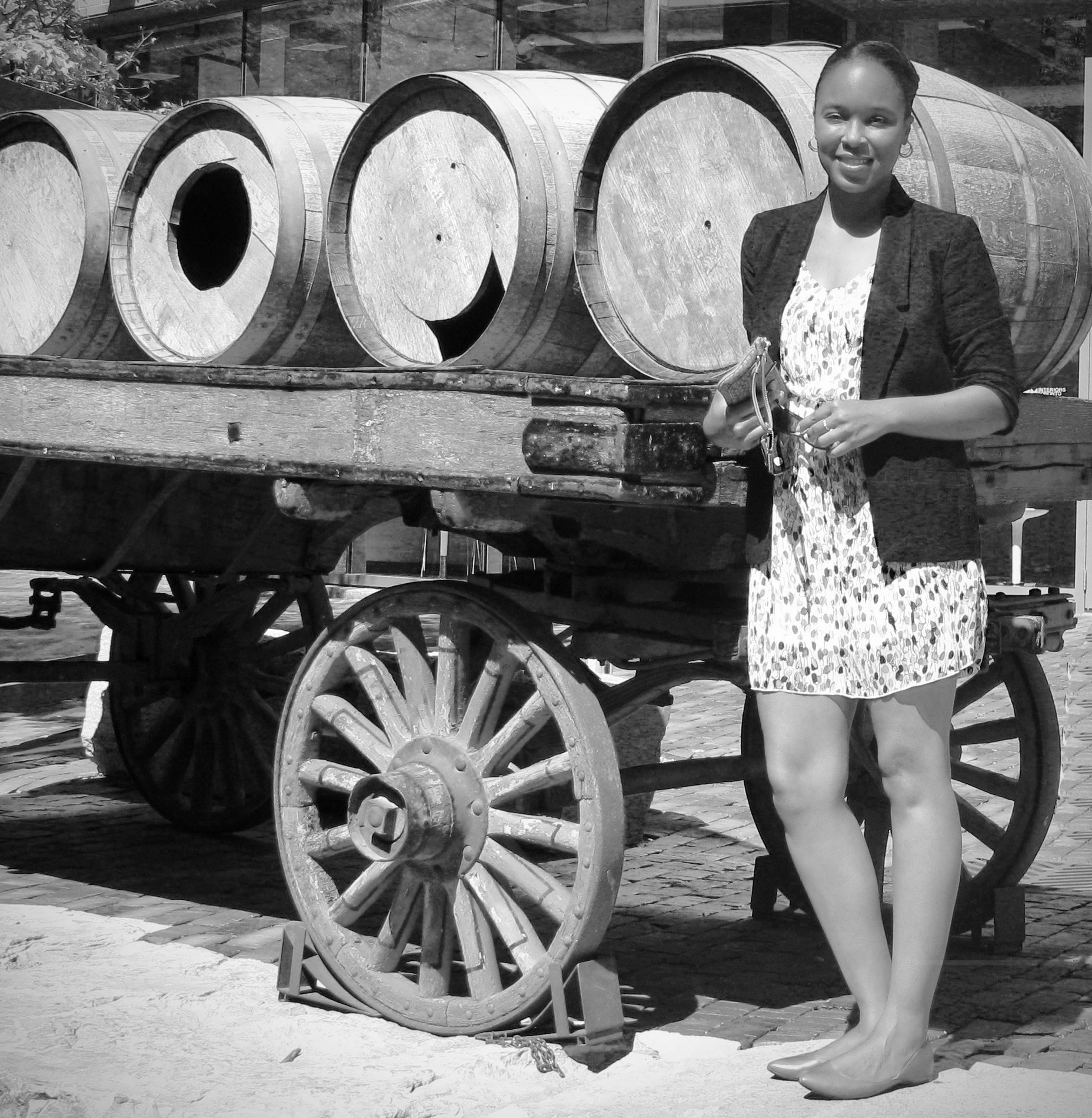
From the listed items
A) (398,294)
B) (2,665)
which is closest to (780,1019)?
(398,294)

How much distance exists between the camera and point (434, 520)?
359 cm

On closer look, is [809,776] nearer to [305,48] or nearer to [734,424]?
[734,424]

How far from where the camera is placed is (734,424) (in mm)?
2910

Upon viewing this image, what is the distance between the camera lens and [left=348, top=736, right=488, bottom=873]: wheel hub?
3.42 m

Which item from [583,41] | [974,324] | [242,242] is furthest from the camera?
[583,41]

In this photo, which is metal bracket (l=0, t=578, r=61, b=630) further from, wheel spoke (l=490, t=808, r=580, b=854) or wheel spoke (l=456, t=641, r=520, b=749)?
wheel spoke (l=490, t=808, r=580, b=854)

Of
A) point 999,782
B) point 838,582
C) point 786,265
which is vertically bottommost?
point 999,782

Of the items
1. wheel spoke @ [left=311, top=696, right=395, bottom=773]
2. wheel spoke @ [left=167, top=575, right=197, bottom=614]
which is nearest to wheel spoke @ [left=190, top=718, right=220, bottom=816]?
wheel spoke @ [left=167, top=575, right=197, bottom=614]

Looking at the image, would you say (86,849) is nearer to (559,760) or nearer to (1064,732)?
(559,760)

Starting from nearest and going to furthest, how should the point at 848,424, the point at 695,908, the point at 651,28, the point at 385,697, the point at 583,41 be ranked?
the point at 848,424 → the point at 385,697 → the point at 695,908 → the point at 651,28 → the point at 583,41

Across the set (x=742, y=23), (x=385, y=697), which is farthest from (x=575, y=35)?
(x=385, y=697)

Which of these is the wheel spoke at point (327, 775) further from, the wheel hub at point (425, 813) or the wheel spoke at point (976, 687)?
the wheel spoke at point (976, 687)

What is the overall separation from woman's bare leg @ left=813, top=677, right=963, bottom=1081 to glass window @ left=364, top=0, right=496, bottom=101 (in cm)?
906

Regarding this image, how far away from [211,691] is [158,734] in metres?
0.28
